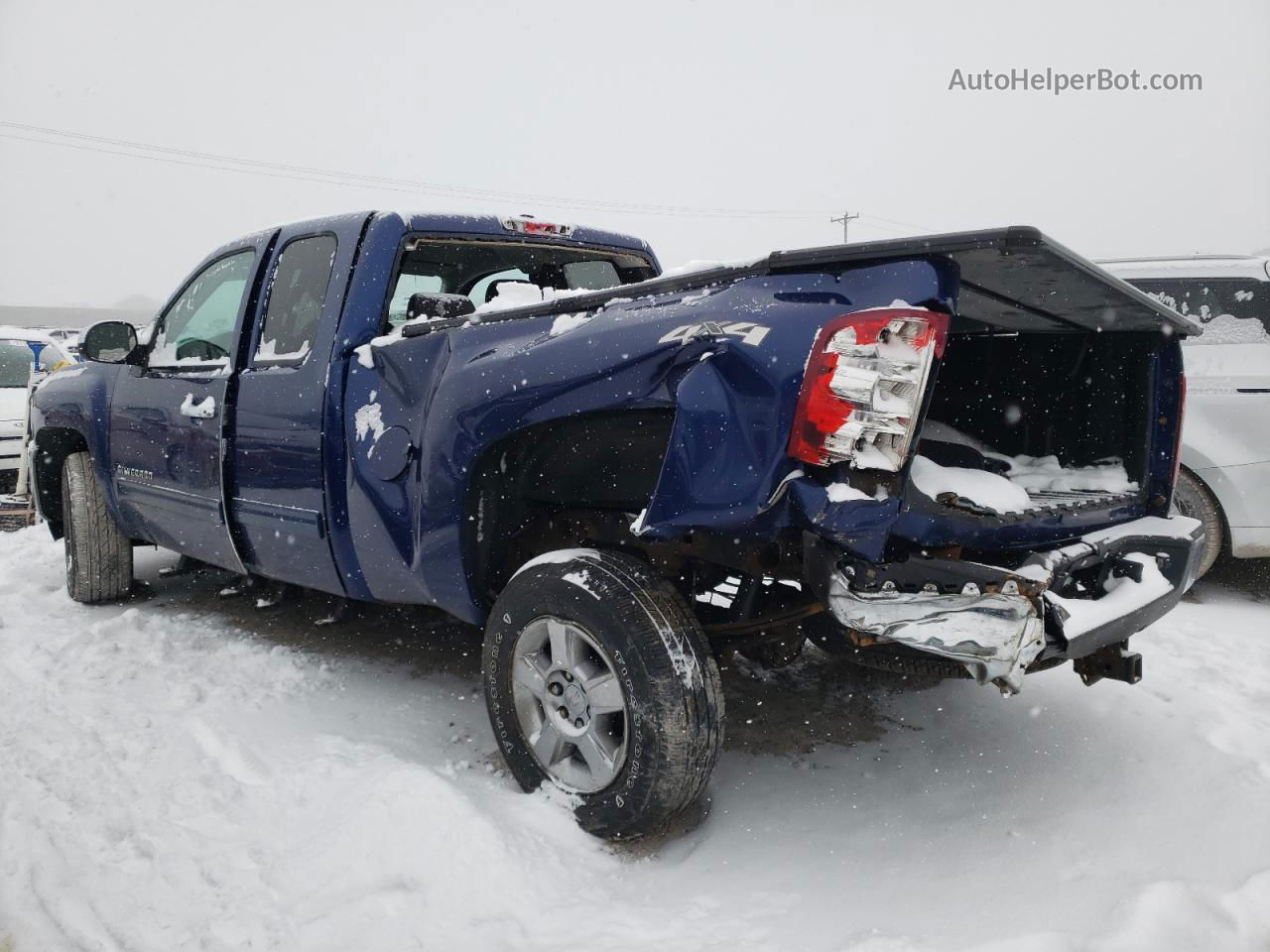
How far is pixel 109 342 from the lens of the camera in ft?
13.5

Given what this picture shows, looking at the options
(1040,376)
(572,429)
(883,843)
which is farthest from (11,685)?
(1040,376)

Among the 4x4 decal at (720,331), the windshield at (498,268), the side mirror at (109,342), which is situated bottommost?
the side mirror at (109,342)

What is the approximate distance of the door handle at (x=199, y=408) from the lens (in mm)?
3623

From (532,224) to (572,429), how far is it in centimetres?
159

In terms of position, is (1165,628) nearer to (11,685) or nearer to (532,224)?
(532,224)

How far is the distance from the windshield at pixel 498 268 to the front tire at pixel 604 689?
1.57 meters

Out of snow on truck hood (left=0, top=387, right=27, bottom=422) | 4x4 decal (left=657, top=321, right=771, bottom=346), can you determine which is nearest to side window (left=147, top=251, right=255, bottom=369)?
4x4 decal (left=657, top=321, right=771, bottom=346)

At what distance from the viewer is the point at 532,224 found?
12.2 feet

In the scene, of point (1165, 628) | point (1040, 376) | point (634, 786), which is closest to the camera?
point (634, 786)

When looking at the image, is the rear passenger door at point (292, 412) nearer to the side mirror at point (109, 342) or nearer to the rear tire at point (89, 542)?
the side mirror at point (109, 342)

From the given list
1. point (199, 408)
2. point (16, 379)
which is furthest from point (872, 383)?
point (16, 379)

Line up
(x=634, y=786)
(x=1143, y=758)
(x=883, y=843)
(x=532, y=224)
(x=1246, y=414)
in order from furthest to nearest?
(x=1246, y=414) < (x=532, y=224) < (x=1143, y=758) < (x=883, y=843) < (x=634, y=786)

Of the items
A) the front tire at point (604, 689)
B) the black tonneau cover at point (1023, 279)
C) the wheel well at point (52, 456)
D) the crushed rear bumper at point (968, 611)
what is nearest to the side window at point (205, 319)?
the wheel well at point (52, 456)

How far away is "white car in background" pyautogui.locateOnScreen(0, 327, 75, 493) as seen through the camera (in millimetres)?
8602
